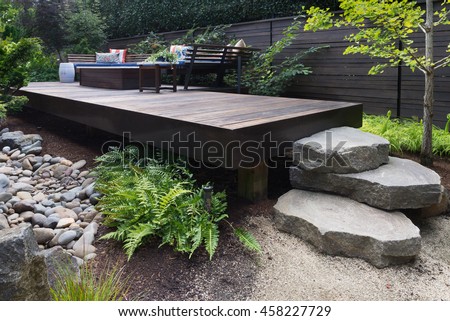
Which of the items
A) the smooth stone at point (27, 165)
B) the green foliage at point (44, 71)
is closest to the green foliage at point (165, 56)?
the smooth stone at point (27, 165)

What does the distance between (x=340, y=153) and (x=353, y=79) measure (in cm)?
400

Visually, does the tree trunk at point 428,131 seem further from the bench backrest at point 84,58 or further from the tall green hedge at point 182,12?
the bench backrest at point 84,58

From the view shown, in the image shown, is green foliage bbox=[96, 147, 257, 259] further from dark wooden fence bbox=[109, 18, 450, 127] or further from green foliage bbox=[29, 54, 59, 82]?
green foliage bbox=[29, 54, 59, 82]

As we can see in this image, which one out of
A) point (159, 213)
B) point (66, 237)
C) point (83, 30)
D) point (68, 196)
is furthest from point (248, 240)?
point (83, 30)

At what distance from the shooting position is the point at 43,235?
3023 millimetres

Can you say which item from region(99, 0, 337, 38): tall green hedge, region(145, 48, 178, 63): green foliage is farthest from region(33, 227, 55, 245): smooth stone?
region(99, 0, 337, 38): tall green hedge

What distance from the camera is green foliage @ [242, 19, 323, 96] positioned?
718 centimetres

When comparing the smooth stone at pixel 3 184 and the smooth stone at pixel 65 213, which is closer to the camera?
the smooth stone at pixel 65 213

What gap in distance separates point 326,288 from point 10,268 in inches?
70.6

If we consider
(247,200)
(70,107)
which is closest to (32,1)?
(70,107)

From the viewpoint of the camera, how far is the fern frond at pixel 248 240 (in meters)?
2.75

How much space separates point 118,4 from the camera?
12914mm

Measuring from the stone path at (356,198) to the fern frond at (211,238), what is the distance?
0.63 m
